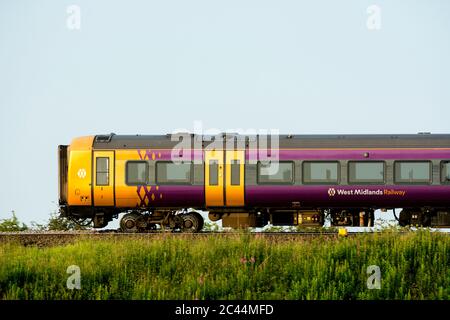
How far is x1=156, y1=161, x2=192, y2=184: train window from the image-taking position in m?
23.8

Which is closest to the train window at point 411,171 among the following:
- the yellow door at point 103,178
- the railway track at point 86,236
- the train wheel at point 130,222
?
the railway track at point 86,236

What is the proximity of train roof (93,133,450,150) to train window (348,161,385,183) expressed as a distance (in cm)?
59

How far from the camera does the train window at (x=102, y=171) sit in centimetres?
2417

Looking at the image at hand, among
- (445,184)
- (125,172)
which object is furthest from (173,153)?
(445,184)

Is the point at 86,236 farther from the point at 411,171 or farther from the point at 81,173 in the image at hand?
the point at 411,171

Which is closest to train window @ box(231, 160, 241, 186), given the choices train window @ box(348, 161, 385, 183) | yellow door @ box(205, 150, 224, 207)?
yellow door @ box(205, 150, 224, 207)

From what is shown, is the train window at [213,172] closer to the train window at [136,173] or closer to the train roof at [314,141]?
the train roof at [314,141]

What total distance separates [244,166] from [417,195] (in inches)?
229

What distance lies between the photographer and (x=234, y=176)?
2364 cm

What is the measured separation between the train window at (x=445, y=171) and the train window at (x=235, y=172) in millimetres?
6745

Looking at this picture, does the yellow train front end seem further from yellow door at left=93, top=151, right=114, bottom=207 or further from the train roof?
the train roof

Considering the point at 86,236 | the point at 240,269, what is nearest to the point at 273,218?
the point at 86,236
